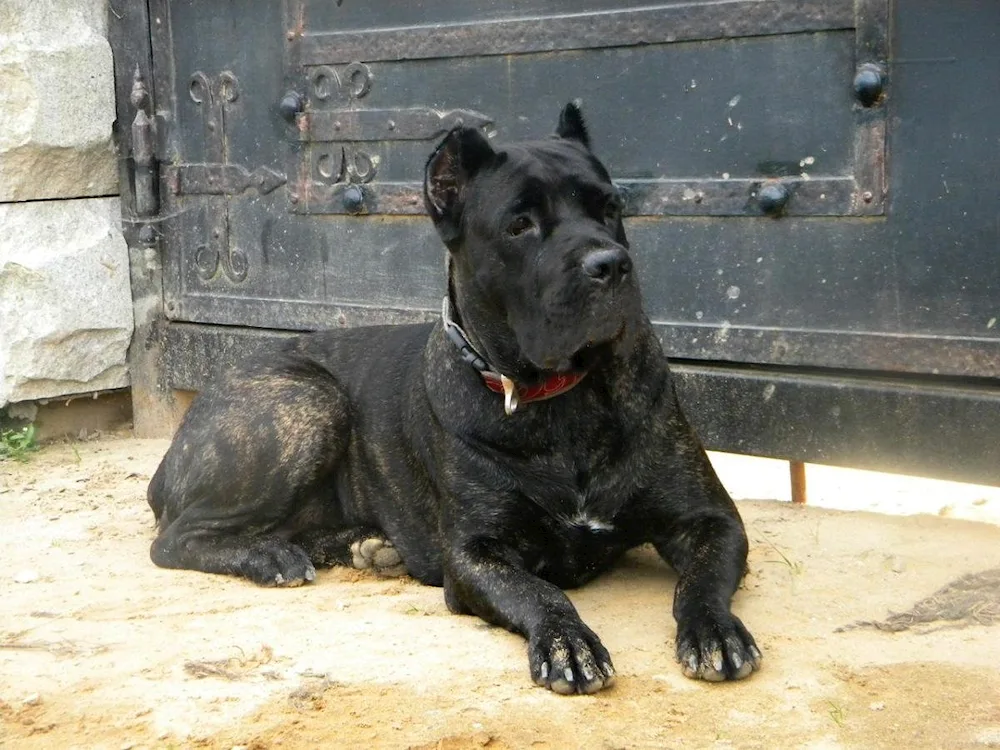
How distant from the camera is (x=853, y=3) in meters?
4.42

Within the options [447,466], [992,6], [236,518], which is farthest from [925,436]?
[236,518]

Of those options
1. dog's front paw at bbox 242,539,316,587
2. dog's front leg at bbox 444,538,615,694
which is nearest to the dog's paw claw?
dog's front paw at bbox 242,539,316,587

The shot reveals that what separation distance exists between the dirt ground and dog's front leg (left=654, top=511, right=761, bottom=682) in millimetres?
58

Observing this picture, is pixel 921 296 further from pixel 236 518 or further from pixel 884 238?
pixel 236 518

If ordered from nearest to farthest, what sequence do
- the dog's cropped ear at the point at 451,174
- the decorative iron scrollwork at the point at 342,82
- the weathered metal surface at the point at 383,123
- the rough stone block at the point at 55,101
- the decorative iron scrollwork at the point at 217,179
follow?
the dog's cropped ear at the point at 451,174, the weathered metal surface at the point at 383,123, the decorative iron scrollwork at the point at 342,82, the rough stone block at the point at 55,101, the decorative iron scrollwork at the point at 217,179

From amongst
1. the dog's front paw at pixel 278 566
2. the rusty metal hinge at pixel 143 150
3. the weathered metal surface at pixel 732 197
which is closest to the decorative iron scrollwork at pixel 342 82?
the weathered metal surface at pixel 732 197

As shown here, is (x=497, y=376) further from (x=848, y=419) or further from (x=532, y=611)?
(x=848, y=419)

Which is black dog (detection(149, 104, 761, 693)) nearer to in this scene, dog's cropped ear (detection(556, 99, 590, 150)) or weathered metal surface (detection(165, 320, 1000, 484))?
dog's cropped ear (detection(556, 99, 590, 150))

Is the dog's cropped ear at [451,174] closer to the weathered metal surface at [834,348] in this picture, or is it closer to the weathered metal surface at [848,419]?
the weathered metal surface at [848,419]

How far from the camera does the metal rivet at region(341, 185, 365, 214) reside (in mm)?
5820

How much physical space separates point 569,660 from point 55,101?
425 cm

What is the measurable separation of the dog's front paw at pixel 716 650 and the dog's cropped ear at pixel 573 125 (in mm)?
1532

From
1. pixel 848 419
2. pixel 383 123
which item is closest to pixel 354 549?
pixel 848 419

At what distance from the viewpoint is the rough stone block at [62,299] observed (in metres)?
6.22
